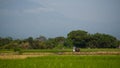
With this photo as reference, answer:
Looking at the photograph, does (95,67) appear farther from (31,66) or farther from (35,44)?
(35,44)

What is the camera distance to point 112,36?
50562 mm

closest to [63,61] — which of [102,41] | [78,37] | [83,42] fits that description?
[102,41]

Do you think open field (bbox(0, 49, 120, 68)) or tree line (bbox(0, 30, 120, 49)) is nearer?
open field (bbox(0, 49, 120, 68))

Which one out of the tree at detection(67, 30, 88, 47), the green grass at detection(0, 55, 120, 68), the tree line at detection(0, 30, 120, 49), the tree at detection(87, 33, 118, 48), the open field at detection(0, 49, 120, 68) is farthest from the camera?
the tree at detection(67, 30, 88, 47)

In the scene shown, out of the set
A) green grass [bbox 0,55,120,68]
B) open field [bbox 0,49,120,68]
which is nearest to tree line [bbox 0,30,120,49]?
open field [bbox 0,49,120,68]

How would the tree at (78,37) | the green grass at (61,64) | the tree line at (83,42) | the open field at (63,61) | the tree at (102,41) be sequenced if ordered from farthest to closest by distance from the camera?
the tree at (78,37)
the tree at (102,41)
the tree line at (83,42)
the open field at (63,61)
the green grass at (61,64)

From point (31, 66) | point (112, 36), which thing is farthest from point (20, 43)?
point (31, 66)

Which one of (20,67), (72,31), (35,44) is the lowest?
(20,67)

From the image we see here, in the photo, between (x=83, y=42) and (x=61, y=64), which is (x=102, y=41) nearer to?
(x=83, y=42)

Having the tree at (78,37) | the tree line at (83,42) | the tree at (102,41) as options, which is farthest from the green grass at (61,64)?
the tree at (78,37)

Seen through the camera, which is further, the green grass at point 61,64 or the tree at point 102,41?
the tree at point 102,41

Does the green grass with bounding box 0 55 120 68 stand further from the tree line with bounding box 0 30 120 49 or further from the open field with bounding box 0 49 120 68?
the tree line with bounding box 0 30 120 49

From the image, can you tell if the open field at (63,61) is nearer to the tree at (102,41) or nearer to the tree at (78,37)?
the tree at (102,41)

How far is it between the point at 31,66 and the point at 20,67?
0.57 m
